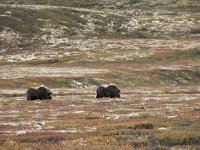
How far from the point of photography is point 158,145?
2803cm

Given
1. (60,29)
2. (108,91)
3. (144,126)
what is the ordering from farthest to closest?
(60,29) < (108,91) < (144,126)

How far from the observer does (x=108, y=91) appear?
70.2 metres

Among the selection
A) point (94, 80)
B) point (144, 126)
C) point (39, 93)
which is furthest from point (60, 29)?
point (144, 126)

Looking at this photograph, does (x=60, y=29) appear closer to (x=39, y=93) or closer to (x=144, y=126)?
(x=39, y=93)

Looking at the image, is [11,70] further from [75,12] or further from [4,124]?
[75,12]

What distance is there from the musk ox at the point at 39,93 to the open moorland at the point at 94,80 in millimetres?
1530

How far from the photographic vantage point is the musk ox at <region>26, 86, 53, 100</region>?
6688cm

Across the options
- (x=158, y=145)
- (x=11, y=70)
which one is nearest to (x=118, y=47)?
(x=11, y=70)

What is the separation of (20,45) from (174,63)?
57023 millimetres

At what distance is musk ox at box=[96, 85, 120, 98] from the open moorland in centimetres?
124

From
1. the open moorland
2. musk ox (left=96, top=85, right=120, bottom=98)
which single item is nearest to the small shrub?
the open moorland

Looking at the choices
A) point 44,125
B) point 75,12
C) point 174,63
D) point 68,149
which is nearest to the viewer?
point 68,149

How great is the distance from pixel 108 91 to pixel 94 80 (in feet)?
92.7

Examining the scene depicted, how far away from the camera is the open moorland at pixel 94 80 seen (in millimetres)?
31688
